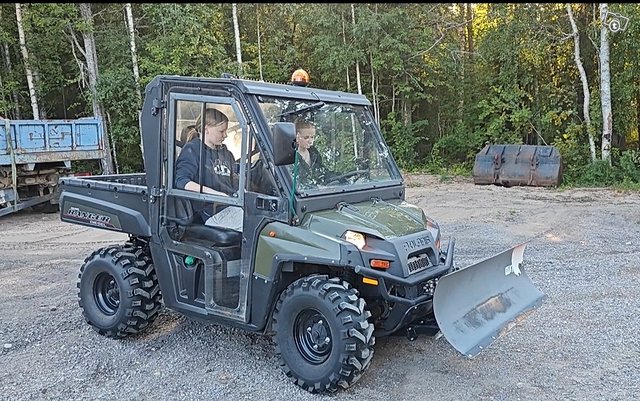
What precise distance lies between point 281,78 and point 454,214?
11.7 metres

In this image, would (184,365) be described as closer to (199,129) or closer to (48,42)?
(199,129)

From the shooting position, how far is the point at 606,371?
3.99 meters

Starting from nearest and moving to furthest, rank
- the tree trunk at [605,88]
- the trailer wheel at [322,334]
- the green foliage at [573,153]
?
the trailer wheel at [322,334], the tree trunk at [605,88], the green foliage at [573,153]

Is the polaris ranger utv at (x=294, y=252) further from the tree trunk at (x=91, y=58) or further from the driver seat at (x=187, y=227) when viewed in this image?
the tree trunk at (x=91, y=58)

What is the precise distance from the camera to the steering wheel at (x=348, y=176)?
13.8 ft

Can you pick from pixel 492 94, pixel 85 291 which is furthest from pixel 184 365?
pixel 492 94

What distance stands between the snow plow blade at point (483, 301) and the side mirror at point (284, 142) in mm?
1202

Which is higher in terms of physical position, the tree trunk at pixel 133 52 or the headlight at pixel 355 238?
the tree trunk at pixel 133 52

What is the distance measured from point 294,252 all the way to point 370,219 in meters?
0.58

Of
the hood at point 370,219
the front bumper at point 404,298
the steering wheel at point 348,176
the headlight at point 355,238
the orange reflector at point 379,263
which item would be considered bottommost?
the front bumper at point 404,298

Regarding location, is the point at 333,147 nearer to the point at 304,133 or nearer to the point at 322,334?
the point at 304,133

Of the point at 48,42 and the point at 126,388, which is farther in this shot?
the point at 48,42

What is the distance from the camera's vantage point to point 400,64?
1911cm

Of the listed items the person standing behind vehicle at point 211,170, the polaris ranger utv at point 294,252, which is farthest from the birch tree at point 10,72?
the person standing behind vehicle at point 211,170
